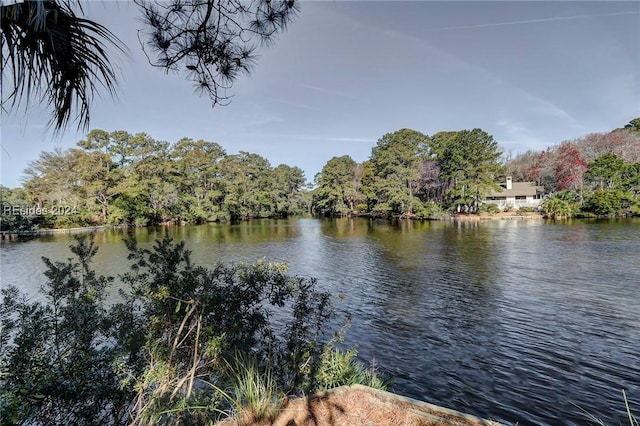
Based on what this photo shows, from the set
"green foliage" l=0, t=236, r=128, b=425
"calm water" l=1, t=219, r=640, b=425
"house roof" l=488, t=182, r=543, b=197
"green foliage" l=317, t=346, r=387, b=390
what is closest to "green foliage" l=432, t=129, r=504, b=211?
"house roof" l=488, t=182, r=543, b=197

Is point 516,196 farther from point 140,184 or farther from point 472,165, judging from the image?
point 140,184

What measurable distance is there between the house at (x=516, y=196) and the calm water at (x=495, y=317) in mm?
24829

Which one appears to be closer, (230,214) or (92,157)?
(92,157)

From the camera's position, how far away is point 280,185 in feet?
177

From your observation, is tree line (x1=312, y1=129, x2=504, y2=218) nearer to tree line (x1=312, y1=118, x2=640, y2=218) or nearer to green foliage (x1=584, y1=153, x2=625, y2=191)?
tree line (x1=312, y1=118, x2=640, y2=218)

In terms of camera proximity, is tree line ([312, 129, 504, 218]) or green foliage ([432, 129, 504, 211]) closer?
green foliage ([432, 129, 504, 211])

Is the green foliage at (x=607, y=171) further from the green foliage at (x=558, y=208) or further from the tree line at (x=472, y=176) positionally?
the green foliage at (x=558, y=208)

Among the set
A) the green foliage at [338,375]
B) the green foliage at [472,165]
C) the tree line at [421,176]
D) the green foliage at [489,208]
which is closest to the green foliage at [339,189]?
the tree line at [421,176]

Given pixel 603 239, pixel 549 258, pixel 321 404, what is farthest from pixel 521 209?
pixel 321 404

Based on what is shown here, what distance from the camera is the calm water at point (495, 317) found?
15.1ft

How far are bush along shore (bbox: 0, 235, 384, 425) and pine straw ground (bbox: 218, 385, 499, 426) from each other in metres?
0.19

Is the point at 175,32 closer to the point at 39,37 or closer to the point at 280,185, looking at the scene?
the point at 39,37

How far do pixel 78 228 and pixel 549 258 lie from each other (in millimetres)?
33809

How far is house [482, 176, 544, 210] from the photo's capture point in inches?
1590
